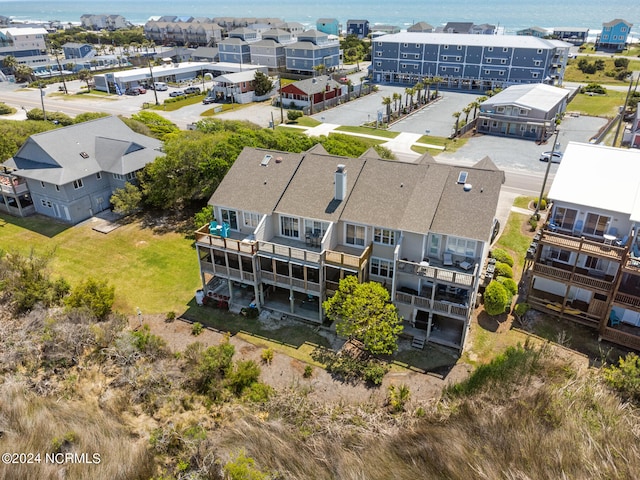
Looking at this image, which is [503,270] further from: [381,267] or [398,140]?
[398,140]

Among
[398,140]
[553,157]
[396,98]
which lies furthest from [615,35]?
[398,140]

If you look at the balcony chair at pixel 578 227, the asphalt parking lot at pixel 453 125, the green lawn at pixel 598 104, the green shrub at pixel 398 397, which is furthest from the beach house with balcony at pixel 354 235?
the green lawn at pixel 598 104

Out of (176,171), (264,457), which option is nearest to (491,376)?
(264,457)

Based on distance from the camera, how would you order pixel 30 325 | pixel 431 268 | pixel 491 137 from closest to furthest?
1. pixel 431 268
2. pixel 30 325
3. pixel 491 137

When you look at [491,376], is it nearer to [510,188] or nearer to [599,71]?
[510,188]

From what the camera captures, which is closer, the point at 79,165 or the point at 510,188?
the point at 79,165

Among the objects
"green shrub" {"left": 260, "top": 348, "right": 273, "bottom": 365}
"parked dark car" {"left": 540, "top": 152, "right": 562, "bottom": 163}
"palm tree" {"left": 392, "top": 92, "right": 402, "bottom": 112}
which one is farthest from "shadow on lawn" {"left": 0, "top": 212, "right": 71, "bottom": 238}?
"parked dark car" {"left": 540, "top": 152, "right": 562, "bottom": 163}

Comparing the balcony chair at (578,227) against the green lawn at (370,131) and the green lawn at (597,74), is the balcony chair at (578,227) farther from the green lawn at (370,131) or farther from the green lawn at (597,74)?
the green lawn at (597,74)
